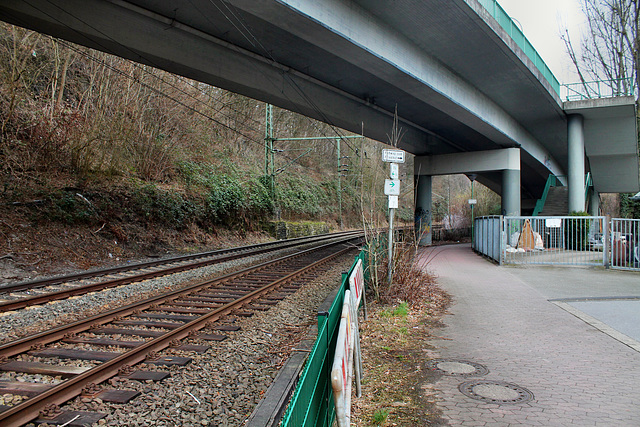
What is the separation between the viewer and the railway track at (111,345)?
3882 millimetres

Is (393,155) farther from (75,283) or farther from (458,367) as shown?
(75,283)

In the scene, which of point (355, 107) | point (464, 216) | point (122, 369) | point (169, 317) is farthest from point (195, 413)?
point (464, 216)

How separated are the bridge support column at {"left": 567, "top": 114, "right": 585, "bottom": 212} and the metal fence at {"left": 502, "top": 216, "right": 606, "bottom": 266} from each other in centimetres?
564

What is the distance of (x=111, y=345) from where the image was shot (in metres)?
5.38

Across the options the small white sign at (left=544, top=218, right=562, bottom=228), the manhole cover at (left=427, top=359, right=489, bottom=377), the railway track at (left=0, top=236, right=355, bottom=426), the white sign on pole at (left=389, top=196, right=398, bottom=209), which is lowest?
the manhole cover at (left=427, top=359, right=489, bottom=377)

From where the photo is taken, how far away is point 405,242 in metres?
9.55

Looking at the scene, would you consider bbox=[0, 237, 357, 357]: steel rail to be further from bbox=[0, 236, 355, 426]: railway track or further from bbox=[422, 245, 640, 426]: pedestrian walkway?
bbox=[422, 245, 640, 426]: pedestrian walkway

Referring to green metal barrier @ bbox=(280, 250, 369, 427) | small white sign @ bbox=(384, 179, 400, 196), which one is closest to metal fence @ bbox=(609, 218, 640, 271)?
small white sign @ bbox=(384, 179, 400, 196)

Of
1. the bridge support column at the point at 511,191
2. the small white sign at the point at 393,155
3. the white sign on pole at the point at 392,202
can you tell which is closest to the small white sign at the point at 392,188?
the white sign on pole at the point at 392,202

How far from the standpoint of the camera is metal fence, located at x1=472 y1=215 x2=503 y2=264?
15.4 meters

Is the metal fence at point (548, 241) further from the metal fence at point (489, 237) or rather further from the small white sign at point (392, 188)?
the small white sign at point (392, 188)

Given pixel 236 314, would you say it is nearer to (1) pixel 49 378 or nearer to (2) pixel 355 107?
(1) pixel 49 378

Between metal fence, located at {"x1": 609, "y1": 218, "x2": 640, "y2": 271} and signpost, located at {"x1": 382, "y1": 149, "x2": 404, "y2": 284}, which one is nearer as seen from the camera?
signpost, located at {"x1": 382, "y1": 149, "x2": 404, "y2": 284}

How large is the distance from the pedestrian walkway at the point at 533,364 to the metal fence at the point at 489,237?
18.8 feet
